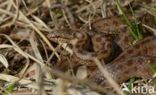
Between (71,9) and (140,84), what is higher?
(71,9)

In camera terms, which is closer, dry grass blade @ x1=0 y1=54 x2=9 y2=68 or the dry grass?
the dry grass

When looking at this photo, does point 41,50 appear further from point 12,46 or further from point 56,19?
point 56,19

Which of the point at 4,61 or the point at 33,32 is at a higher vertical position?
the point at 33,32

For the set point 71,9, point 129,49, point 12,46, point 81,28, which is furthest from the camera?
point 71,9

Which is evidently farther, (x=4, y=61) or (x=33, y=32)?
(x=33, y=32)

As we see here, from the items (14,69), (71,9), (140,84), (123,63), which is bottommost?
(140,84)

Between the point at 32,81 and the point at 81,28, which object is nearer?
the point at 32,81

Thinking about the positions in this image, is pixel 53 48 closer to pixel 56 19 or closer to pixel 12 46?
pixel 12 46

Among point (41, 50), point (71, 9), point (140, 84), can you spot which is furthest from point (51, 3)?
point (140, 84)

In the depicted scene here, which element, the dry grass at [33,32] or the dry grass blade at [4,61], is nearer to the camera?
the dry grass at [33,32]

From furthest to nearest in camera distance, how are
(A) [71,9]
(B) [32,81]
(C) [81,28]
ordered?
(A) [71,9], (C) [81,28], (B) [32,81]
